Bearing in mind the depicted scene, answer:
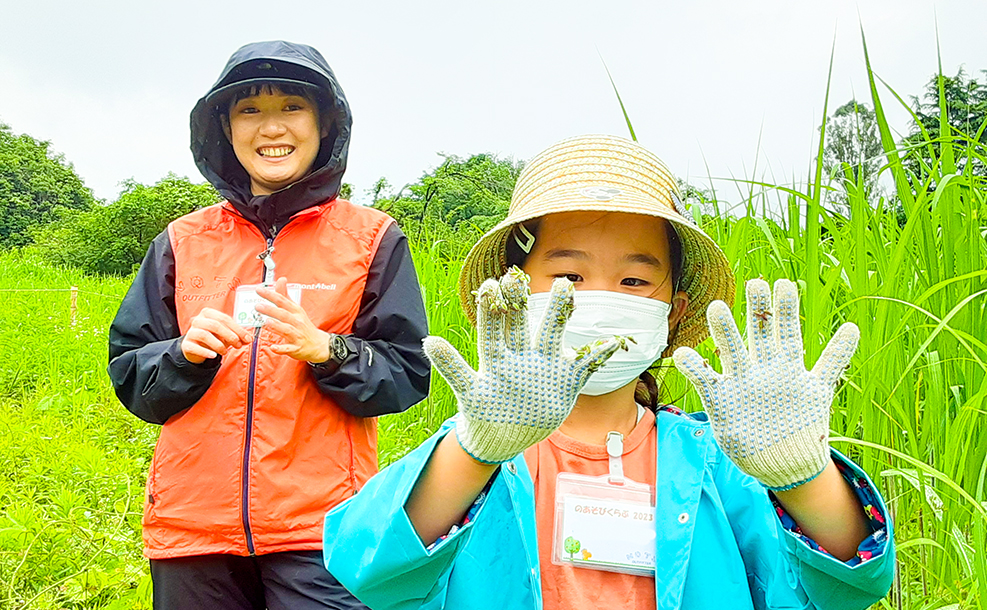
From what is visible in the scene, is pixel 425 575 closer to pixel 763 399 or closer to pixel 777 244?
pixel 763 399

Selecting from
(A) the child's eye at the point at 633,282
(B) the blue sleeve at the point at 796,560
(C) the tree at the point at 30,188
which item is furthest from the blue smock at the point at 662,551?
(C) the tree at the point at 30,188

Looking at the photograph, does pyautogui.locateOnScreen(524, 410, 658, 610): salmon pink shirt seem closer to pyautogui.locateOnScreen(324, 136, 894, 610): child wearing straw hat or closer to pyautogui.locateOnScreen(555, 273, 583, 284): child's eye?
pyautogui.locateOnScreen(324, 136, 894, 610): child wearing straw hat

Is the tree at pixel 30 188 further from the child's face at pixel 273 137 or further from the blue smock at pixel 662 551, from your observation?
the blue smock at pixel 662 551

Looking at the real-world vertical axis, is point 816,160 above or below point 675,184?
above

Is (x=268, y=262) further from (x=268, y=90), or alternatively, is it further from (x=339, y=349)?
(x=268, y=90)

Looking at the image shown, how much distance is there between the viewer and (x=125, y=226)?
2058 centimetres

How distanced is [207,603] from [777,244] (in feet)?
6.31

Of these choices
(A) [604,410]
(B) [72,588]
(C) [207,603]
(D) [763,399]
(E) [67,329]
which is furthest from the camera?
(E) [67,329]

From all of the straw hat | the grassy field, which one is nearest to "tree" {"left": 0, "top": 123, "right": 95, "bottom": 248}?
the grassy field

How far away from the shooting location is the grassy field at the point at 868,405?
4.98ft

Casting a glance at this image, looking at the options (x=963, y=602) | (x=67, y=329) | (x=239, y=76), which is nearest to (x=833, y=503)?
(x=963, y=602)

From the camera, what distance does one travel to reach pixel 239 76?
2047mm

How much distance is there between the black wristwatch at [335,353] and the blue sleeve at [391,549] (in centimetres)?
68

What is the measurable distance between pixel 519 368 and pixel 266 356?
1.08 meters
